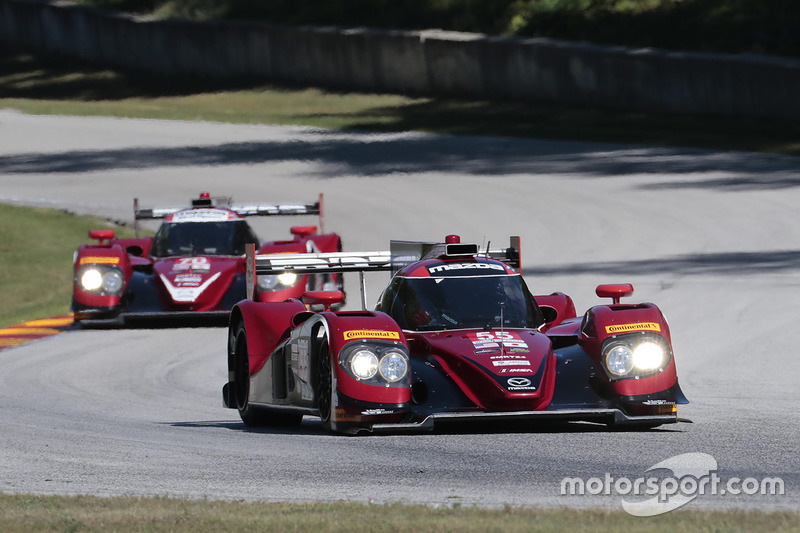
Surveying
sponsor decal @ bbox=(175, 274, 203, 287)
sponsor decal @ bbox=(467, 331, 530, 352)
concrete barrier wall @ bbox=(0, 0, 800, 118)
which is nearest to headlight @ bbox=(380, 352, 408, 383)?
sponsor decal @ bbox=(467, 331, 530, 352)

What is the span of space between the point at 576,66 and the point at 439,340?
2976 cm

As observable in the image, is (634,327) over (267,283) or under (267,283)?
over

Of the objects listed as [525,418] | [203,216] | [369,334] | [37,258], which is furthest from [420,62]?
[525,418]

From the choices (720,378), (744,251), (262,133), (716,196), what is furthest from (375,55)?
(720,378)

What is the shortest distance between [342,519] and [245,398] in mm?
4842

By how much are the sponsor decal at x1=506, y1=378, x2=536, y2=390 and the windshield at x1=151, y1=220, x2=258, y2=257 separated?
10210 mm

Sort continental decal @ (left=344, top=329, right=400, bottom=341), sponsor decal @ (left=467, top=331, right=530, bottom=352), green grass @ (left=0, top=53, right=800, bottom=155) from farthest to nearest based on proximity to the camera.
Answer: green grass @ (left=0, top=53, right=800, bottom=155), sponsor decal @ (left=467, top=331, right=530, bottom=352), continental decal @ (left=344, top=329, right=400, bottom=341)

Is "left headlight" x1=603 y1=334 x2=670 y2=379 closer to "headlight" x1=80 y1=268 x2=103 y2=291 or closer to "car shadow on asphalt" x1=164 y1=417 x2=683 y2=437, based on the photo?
"car shadow on asphalt" x1=164 y1=417 x2=683 y2=437

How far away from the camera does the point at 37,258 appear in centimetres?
2634

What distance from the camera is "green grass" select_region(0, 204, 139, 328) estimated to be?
22719mm

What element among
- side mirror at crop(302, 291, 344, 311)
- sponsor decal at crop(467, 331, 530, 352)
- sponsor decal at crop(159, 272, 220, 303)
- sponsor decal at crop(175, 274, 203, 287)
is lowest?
sponsor decal at crop(159, 272, 220, 303)

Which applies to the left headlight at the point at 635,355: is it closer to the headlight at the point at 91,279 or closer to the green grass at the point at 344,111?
the headlight at the point at 91,279

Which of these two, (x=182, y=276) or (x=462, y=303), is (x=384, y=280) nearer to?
(x=182, y=276)

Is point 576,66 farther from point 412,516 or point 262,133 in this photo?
point 412,516
